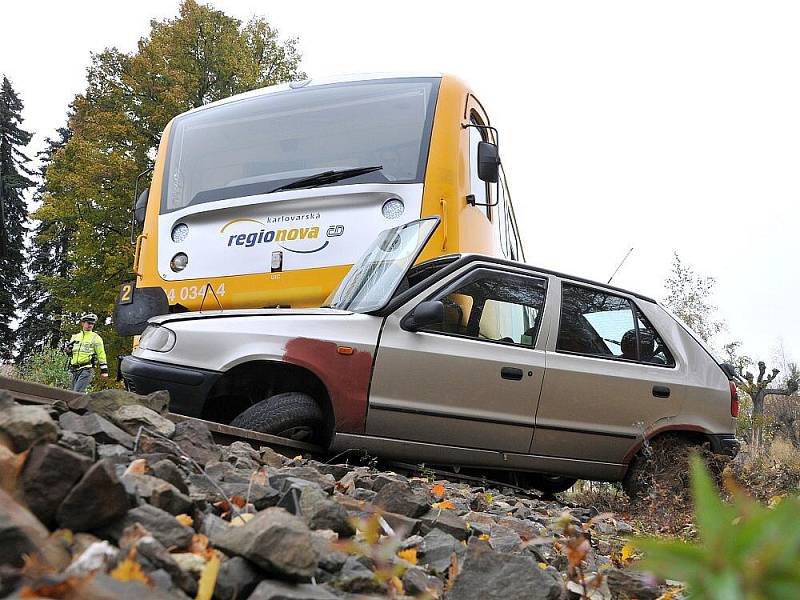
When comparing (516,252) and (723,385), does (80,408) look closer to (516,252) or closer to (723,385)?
(723,385)

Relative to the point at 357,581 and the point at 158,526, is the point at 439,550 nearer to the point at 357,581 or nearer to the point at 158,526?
the point at 357,581

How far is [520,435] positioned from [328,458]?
1345 millimetres

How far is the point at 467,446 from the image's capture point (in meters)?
4.89

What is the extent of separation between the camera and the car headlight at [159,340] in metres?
4.62

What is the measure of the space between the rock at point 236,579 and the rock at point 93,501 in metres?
0.28

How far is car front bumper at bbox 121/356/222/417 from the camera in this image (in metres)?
4.54

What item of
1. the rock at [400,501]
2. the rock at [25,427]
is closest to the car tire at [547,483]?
the rock at [400,501]

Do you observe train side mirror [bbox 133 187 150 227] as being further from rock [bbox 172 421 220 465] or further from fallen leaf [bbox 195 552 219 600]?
fallen leaf [bbox 195 552 219 600]

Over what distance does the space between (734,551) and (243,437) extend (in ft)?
12.3

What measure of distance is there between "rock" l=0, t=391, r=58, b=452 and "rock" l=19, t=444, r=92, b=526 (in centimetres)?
26

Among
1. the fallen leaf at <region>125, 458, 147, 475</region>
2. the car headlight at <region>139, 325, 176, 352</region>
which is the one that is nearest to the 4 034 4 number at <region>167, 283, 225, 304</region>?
the car headlight at <region>139, 325, 176, 352</region>

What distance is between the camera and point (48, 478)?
5.30ft

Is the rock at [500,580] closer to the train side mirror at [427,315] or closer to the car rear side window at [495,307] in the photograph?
the train side mirror at [427,315]

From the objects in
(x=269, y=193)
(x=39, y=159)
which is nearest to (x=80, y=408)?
(x=269, y=193)
